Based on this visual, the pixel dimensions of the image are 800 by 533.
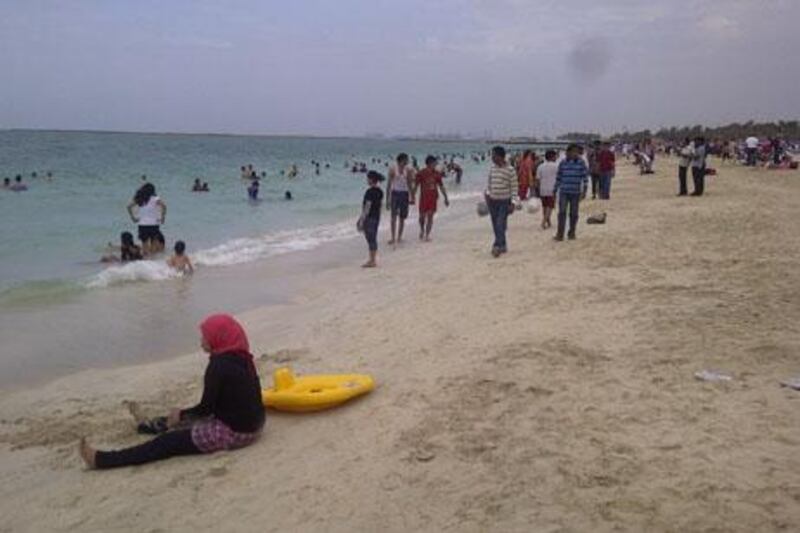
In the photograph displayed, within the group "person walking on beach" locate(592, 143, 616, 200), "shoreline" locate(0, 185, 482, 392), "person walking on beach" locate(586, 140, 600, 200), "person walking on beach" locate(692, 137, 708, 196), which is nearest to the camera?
"shoreline" locate(0, 185, 482, 392)

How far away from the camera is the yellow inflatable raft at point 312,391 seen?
206 inches

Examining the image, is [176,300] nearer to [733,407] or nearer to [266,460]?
[266,460]

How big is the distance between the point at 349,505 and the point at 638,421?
181 cm

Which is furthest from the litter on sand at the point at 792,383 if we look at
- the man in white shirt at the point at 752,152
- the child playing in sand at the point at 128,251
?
the man in white shirt at the point at 752,152

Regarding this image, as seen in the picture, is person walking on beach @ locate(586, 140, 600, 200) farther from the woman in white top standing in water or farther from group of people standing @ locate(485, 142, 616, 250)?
the woman in white top standing in water

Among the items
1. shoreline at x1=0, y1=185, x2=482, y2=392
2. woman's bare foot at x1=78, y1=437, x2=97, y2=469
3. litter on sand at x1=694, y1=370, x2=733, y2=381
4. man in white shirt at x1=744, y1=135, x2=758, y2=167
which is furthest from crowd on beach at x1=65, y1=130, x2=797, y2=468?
litter on sand at x1=694, y1=370, x2=733, y2=381

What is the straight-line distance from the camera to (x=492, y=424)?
4.60 metres

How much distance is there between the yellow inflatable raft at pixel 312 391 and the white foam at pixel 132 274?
A: 6628 millimetres

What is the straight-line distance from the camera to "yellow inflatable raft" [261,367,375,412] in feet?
17.2

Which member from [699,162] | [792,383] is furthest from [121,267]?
[699,162]

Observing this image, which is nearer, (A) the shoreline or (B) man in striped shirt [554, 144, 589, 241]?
(A) the shoreline

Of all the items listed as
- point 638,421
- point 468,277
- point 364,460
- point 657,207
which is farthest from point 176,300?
point 657,207

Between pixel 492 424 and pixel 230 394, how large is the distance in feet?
5.50

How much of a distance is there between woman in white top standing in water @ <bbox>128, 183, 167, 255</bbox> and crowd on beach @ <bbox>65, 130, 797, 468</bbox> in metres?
0.02
